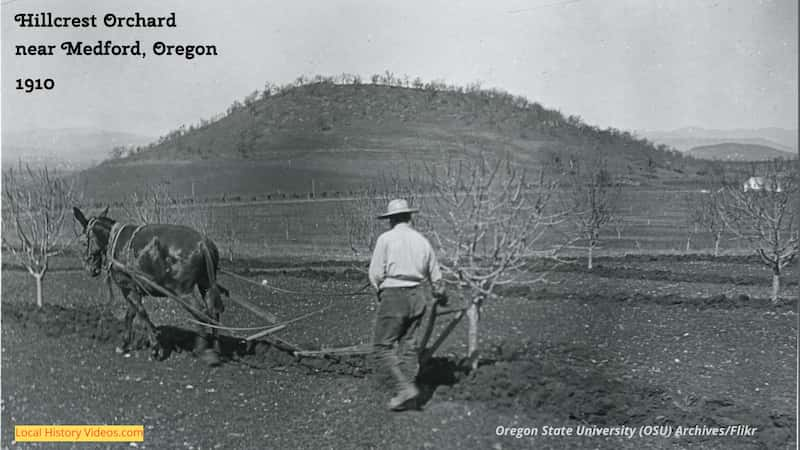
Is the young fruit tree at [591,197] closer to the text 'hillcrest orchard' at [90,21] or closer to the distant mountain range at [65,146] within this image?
the text 'hillcrest orchard' at [90,21]

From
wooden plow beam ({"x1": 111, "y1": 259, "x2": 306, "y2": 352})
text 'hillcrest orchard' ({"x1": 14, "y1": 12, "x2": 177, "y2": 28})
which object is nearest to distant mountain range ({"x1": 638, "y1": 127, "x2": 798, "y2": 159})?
wooden plow beam ({"x1": 111, "y1": 259, "x2": 306, "y2": 352})

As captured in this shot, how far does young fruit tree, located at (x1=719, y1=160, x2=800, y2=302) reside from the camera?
3.78 m

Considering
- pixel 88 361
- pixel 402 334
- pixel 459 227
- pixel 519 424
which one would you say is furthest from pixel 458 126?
pixel 88 361

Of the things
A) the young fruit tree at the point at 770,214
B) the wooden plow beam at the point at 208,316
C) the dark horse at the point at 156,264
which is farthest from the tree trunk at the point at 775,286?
the dark horse at the point at 156,264

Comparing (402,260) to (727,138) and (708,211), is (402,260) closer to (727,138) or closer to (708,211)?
(708,211)

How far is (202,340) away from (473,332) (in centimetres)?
167

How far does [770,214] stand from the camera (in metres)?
3.86

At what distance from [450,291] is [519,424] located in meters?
0.81

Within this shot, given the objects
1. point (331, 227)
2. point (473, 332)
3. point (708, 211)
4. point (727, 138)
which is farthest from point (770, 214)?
point (331, 227)

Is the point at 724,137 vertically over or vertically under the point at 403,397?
over

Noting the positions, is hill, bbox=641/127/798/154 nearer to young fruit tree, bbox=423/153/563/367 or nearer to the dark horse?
young fruit tree, bbox=423/153/563/367

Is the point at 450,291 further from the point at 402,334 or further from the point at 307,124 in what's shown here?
the point at 307,124
